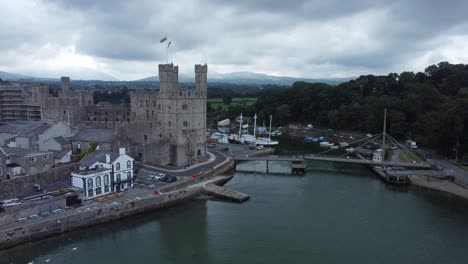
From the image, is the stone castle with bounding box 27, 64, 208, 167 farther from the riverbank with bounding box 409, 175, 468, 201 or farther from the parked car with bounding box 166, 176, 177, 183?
the riverbank with bounding box 409, 175, 468, 201

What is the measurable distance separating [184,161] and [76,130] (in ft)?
36.5

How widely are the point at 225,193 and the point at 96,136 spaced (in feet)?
41.4

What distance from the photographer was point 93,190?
25.4m

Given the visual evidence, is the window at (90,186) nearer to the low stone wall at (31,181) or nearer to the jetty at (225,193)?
the low stone wall at (31,181)

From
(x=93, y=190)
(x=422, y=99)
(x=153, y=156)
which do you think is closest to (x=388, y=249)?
(x=93, y=190)

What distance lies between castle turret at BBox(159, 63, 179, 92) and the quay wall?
388 inches

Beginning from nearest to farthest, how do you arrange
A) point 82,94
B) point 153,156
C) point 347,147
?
point 153,156, point 82,94, point 347,147

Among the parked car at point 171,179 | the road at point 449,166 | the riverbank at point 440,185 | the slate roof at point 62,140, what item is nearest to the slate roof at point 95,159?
the parked car at point 171,179

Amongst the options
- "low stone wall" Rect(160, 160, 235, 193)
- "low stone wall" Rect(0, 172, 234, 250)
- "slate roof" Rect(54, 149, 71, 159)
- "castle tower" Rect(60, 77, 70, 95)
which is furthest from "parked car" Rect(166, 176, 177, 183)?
"castle tower" Rect(60, 77, 70, 95)

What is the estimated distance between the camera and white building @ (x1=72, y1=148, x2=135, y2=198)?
987 inches

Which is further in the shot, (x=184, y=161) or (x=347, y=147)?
(x=347, y=147)

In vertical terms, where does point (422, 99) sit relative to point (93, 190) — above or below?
above

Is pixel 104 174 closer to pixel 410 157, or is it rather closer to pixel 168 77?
pixel 168 77

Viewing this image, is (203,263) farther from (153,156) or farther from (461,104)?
(461,104)
